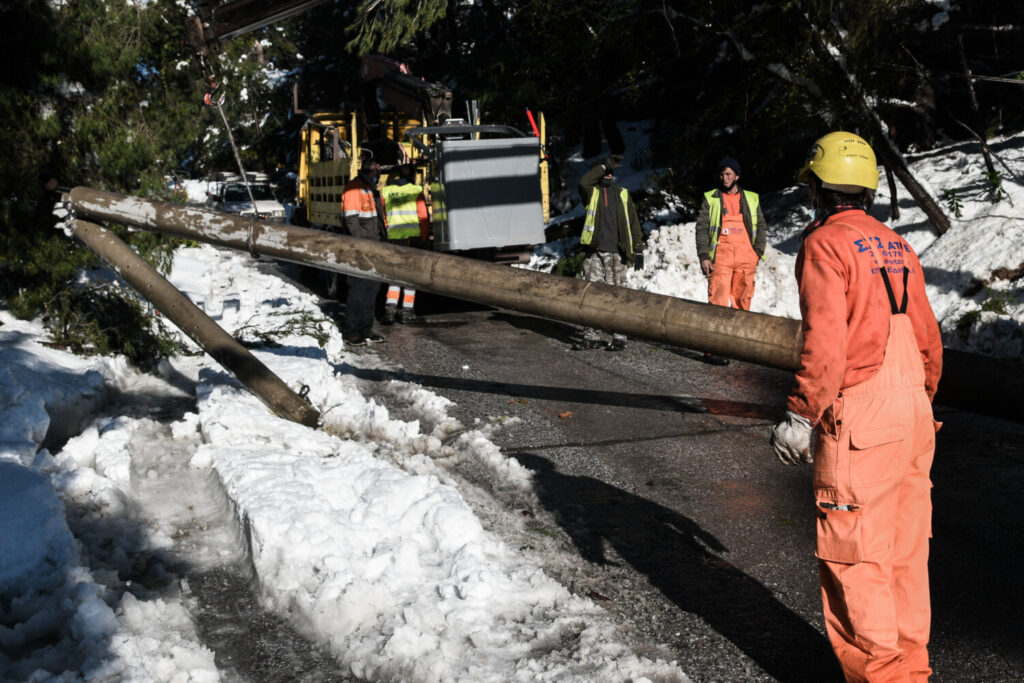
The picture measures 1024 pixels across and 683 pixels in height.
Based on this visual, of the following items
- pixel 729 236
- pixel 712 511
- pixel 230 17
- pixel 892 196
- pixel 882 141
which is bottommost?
pixel 712 511

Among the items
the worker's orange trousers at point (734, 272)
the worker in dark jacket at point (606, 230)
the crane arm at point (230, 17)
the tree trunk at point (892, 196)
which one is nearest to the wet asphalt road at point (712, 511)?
the worker's orange trousers at point (734, 272)

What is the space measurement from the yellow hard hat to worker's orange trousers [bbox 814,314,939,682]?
0.51 metres

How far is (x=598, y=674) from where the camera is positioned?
321 cm

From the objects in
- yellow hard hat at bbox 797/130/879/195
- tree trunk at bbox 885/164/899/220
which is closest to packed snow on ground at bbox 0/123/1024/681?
yellow hard hat at bbox 797/130/879/195

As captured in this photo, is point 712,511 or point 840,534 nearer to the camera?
point 840,534

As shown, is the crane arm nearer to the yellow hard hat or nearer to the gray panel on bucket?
the gray panel on bucket

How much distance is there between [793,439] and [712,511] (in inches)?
78.6

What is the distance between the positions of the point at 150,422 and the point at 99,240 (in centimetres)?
165

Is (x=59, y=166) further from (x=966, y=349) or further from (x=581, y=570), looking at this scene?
(x=966, y=349)

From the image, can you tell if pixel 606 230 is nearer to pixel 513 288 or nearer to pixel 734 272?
pixel 734 272

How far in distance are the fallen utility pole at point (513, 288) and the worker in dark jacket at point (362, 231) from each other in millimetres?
3732

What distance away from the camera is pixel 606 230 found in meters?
9.76

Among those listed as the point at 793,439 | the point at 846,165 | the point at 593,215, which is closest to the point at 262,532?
the point at 793,439

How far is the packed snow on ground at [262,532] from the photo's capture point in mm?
3336
